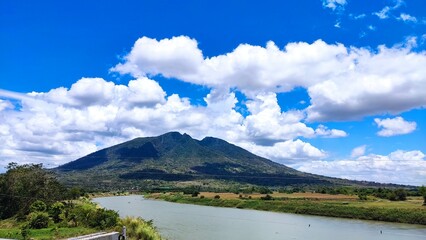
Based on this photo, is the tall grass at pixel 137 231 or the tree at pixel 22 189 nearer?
the tall grass at pixel 137 231

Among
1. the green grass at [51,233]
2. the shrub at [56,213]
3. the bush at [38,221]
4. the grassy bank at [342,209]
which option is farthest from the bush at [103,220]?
the grassy bank at [342,209]

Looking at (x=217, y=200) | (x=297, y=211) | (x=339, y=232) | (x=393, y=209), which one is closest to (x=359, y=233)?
(x=339, y=232)

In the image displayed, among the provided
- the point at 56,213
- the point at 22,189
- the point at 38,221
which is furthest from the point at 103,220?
the point at 22,189

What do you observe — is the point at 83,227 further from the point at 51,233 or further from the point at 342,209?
the point at 342,209

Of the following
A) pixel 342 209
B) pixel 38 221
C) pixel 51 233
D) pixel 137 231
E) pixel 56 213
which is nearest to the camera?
pixel 51 233

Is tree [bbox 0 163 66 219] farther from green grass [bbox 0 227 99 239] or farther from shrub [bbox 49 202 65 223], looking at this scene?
green grass [bbox 0 227 99 239]

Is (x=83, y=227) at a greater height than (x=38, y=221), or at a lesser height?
lesser

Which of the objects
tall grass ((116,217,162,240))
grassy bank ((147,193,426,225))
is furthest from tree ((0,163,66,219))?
grassy bank ((147,193,426,225))

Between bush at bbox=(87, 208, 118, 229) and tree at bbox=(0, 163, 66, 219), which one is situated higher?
tree at bbox=(0, 163, 66, 219)

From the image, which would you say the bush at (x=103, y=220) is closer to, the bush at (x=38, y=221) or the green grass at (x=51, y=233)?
the green grass at (x=51, y=233)

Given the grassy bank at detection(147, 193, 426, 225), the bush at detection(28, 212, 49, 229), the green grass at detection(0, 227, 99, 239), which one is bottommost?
the green grass at detection(0, 227, 99, 239)

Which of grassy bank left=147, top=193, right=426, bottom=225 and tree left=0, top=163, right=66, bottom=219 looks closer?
tree left=0, top=163, right=66, bottom=219

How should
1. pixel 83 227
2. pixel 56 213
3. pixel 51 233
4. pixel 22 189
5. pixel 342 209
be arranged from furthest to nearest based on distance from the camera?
pixel 342 209 → pixel 22 189 → pixel 56 213 → pixel 83 227 → pixel 51 233

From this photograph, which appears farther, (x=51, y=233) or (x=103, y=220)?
(x=103, y=220)
